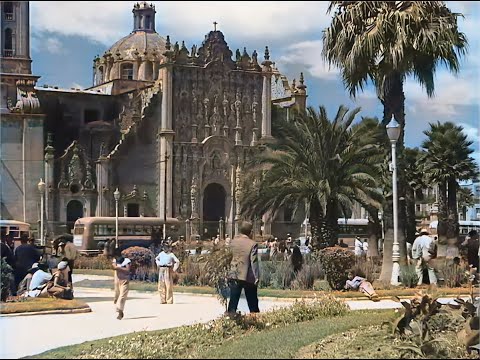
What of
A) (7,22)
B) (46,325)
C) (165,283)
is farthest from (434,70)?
(7,22)

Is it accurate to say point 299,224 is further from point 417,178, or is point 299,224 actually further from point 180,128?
point 417,178

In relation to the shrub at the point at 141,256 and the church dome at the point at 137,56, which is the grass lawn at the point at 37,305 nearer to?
the shrub at the point at 141,256

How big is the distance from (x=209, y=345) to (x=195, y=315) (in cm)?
535

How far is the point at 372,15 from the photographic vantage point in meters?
22.0

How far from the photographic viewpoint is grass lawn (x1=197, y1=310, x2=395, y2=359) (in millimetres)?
9375

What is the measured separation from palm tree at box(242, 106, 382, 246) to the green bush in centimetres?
1262

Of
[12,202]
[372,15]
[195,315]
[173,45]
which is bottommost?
[195,315]

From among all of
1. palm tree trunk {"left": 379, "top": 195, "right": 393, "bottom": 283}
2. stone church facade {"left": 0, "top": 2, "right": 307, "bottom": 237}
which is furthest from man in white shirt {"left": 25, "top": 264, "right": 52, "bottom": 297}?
stone church facade {"left": 0, "top": 2, "right": 307, "bottom": 237}

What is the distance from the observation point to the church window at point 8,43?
5666 cm

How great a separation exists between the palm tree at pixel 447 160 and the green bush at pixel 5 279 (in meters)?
27.0

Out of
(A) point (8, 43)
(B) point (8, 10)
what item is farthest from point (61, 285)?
(B) point (8, 10)

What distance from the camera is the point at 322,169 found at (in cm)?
2880

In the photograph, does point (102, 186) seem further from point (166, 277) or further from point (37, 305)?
point (37, 305)

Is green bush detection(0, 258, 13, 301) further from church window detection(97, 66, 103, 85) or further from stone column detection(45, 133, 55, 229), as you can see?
church window detection(97, 66, 103, 85)
